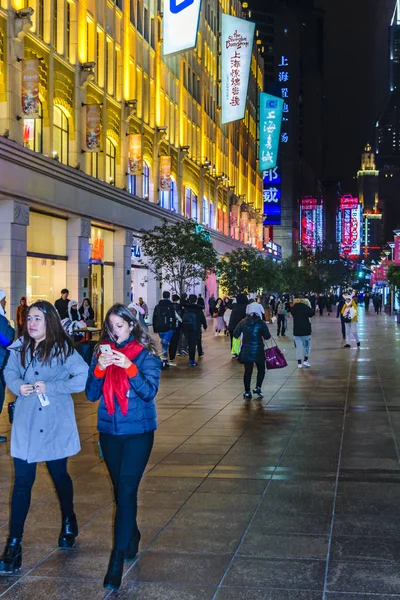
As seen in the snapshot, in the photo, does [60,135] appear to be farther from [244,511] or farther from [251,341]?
[244,511]

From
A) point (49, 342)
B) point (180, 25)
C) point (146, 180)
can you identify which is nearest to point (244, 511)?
point (49, 342)

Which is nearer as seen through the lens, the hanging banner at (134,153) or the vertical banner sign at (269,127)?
the hanging banner at (134,153)

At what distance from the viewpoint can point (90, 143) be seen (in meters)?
30.0

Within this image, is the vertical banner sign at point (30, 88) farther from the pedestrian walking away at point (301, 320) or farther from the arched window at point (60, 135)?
the pedestrian walking away at point (301, 320)

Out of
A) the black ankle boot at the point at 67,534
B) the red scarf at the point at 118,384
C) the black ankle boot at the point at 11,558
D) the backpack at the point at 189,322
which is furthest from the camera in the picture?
the backpack at the point at 189,322

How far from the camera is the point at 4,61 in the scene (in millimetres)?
23984

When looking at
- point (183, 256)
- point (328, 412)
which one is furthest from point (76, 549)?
point (183, 256)

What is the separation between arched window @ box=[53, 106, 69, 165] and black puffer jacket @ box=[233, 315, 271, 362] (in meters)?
16.4

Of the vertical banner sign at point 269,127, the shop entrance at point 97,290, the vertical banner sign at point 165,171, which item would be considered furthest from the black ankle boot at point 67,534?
the vertical banner sign at point 269,127

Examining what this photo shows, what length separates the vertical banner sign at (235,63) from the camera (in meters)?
43.8

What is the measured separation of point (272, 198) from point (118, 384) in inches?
3100

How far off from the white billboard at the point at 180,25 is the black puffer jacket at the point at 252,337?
17.1 meters

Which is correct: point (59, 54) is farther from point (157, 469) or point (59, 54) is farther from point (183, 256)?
point (157, 469)

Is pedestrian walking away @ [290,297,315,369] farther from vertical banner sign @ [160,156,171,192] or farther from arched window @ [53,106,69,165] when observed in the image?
vertical banner sign @ [160,156,171,192]
